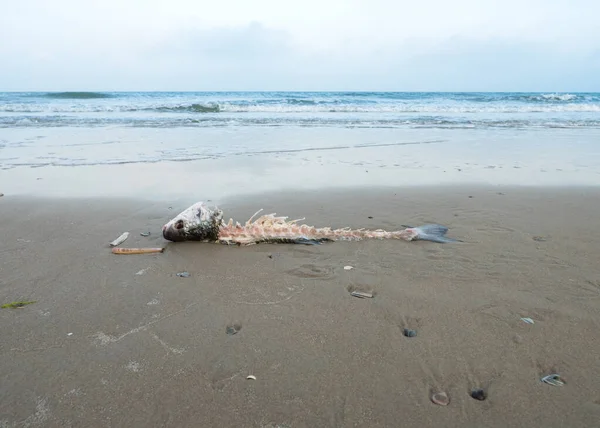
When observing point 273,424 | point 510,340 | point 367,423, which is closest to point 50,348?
point 273,424

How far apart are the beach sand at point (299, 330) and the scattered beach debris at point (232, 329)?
0.02 meters

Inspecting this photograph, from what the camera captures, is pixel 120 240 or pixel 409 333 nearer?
pixel 409 333

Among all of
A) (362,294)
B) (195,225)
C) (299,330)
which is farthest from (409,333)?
(195,225)

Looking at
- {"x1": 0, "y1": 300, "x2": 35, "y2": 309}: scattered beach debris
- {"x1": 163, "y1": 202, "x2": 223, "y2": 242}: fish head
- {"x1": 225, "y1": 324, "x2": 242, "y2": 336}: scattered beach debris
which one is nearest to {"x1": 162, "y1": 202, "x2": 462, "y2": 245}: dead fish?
{"x1": 163, "y1": 202, "x2": 223, "y2": 242}: fish head

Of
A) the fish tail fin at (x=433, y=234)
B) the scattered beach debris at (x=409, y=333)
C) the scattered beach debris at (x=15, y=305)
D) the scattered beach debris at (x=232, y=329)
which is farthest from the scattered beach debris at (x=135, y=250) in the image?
the fish tail fin at (x=433, y=234)

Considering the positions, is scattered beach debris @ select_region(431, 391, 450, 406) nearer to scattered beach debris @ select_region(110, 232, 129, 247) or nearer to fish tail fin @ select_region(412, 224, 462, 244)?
fish tail fin @ select_region(412, 224, 462, 244)

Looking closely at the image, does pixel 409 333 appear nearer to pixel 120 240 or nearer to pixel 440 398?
pixel 440 398

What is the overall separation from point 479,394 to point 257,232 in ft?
8.74

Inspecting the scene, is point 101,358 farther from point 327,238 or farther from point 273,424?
point 327,238

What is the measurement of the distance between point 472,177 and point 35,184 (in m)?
7.36

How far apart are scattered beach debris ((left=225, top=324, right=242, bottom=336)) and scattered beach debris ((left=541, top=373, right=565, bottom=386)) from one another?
1.81 m

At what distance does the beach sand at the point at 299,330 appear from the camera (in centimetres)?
207

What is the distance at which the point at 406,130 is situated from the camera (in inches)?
575

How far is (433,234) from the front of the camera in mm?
4414
